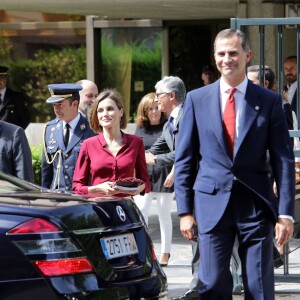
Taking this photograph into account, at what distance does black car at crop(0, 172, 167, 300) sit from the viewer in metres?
5.93

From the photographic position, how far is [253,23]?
28.5 feet

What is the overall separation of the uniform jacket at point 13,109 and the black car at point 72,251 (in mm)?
7611

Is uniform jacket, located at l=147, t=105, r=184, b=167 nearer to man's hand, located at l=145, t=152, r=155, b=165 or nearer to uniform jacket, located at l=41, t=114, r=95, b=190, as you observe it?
man's hand, located at l=145, t=152, r=155, b=165

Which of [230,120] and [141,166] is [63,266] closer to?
[230,120]

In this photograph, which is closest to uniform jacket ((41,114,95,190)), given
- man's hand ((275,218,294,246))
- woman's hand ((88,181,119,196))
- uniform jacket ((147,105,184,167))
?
woman's hand ((88,181,119,196))

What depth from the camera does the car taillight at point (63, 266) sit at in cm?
593

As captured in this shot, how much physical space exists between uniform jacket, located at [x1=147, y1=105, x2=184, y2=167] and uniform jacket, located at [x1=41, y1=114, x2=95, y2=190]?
0.89 meters

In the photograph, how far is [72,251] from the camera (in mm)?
6059

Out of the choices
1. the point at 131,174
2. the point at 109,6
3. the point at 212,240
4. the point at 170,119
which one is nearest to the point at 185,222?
the point at 212,240

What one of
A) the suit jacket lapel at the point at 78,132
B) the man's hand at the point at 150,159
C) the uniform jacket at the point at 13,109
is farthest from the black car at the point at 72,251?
the uniform jacket at the point at 13,109

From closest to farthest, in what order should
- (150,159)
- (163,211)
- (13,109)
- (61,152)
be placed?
(61,152) < (150,159) < (163,211) < (13,109)

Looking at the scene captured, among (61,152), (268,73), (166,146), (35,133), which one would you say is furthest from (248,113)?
(35,133)

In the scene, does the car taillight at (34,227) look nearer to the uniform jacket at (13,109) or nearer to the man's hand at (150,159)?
the man's hand at (150,159)

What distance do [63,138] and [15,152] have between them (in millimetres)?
745
